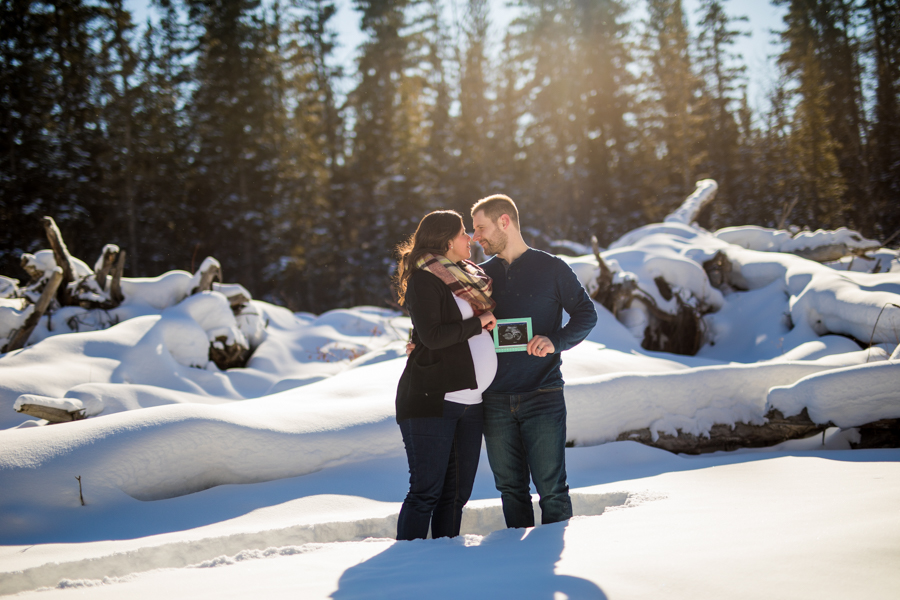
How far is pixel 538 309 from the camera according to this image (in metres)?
2.63

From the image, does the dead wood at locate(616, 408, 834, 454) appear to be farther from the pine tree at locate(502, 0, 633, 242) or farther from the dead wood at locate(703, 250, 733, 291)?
the pine tree at locate(502, 0, 633, 242)

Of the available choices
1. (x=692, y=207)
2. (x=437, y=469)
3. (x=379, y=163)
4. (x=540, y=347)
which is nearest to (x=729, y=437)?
(x=540, y=347)

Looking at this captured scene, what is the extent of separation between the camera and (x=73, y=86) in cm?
1684

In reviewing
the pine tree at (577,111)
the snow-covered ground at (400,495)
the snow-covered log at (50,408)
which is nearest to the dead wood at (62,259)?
the snow-covered ground at (400,495)

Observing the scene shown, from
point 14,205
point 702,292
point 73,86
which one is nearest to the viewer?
point 702,292

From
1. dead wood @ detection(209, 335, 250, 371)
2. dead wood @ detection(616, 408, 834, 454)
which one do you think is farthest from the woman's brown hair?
dead wood @ detection(209, 335, 250, 371)

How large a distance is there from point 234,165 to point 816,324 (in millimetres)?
16926

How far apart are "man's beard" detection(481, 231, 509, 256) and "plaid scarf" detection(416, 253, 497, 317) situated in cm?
30

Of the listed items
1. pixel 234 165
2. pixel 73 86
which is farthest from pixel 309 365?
pixel 73 86

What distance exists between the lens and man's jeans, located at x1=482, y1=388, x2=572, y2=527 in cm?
249

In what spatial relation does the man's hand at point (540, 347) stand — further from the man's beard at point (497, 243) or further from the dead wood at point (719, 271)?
the dead wood at point (719, 271)

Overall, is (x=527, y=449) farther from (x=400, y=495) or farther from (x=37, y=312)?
(x=37, y=312)

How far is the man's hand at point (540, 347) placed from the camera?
241 cm

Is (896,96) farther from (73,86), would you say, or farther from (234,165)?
(73,86)
